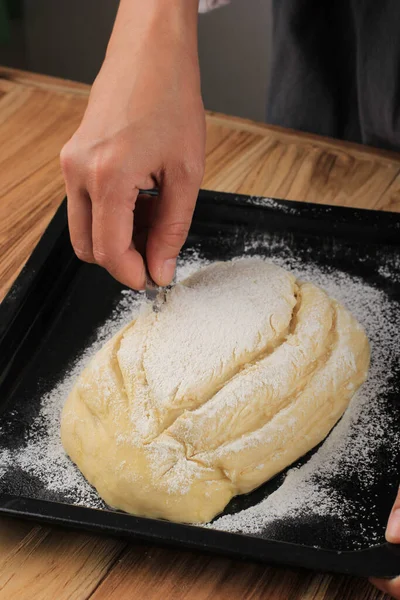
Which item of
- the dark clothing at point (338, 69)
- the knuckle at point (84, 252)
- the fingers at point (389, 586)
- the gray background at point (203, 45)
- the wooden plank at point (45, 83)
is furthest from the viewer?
the gray background at point (203, 45)

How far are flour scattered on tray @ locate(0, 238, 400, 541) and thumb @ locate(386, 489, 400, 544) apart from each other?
2.7 inches

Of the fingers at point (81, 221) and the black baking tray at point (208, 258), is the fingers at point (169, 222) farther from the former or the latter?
the black baking tray at point (208, 258)

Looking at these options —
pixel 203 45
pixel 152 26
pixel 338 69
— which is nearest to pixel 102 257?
pixel 152 26

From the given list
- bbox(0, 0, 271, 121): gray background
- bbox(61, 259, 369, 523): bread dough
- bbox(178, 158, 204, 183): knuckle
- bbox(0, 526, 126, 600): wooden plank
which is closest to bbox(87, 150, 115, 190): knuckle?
bbox(178, 158, 204, 183): knuckle

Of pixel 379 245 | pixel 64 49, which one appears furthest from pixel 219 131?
pixel 64 49

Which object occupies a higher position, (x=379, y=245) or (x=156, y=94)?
(x=156, y=94)

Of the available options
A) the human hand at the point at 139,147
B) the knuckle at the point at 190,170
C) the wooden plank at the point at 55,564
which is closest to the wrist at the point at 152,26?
the human hand at the point at 139,147

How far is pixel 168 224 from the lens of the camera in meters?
1.04

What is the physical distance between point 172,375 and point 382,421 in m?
0.33

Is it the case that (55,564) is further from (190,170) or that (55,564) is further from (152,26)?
(152,26)

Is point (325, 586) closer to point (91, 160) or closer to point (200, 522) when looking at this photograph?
point (200, 522)

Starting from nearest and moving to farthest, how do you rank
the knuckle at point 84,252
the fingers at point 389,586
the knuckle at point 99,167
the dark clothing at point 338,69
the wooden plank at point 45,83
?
the fingers at point 389,586 < the knuckle at point 99,167 < the knuckle at point 84,252 < the dark clothing at point 338,69 < the wooden plank at point 45,83

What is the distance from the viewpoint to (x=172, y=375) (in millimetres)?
1050

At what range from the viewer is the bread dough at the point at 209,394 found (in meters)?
1.00
